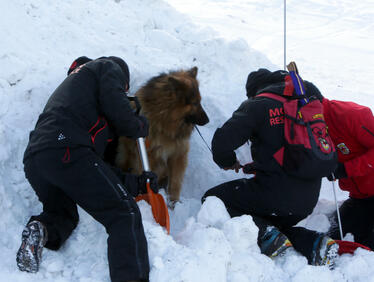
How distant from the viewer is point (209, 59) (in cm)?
504

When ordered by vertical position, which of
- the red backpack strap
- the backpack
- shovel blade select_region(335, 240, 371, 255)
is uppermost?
the red backpack strap

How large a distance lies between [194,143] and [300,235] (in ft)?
6.08

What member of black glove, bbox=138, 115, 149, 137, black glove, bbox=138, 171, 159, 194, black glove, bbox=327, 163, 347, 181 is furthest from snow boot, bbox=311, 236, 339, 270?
black glove, bbox=138, 115, 149, 137

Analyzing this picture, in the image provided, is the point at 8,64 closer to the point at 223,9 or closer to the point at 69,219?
the point at 69,219

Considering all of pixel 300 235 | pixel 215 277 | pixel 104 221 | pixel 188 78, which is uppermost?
pixel 188 78

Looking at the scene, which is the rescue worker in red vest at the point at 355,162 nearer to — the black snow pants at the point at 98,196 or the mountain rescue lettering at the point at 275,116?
the mountain rescue lettering at the point at 275,116

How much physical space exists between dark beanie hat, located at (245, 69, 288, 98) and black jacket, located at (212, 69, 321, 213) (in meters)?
0.19

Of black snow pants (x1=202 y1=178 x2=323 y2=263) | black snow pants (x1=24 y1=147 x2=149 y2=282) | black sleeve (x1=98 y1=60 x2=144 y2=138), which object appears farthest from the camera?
black snow pants (x1=202 y1=178 x2=323 y2=263)

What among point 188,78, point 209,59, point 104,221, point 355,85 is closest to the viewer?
point 104,221

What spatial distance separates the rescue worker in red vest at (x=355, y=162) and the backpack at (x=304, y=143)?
43 centimetres

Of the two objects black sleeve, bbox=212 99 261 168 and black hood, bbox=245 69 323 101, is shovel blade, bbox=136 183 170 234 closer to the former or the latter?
black sleeve, bbox=212 99 261 168

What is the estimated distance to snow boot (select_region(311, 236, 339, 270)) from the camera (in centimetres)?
263

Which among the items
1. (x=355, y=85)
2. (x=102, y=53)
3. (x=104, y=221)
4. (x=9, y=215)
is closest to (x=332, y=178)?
(x=104, y=221)

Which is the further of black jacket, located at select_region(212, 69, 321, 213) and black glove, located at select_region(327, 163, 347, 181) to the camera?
black glove, located at select_region(327, 163, 347, 181)
